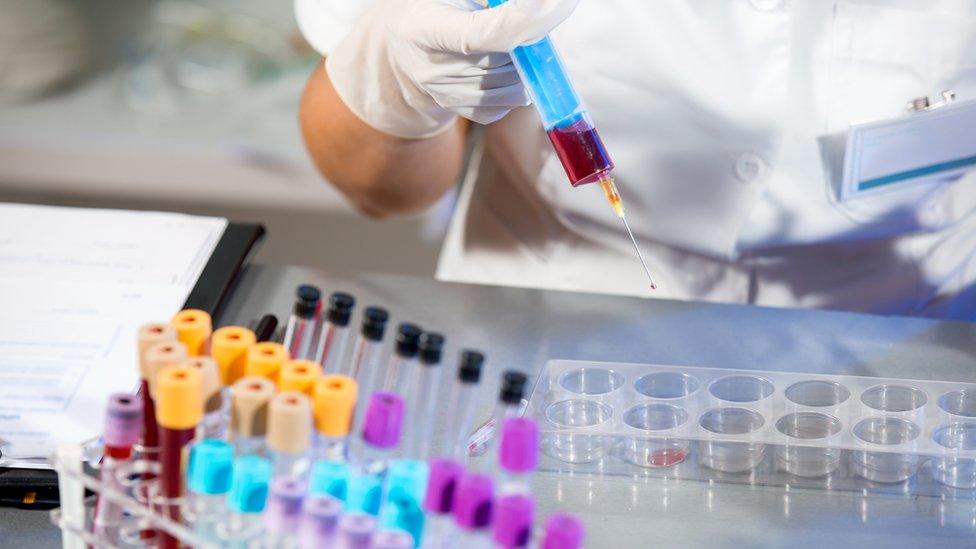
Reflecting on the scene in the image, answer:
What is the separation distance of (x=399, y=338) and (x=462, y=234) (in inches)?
29.8

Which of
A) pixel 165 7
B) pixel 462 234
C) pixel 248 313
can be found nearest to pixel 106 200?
pixel 165 7

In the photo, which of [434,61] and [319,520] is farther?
[434,61]

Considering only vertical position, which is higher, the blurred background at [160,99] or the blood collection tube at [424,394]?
the blurred background at [160,99]

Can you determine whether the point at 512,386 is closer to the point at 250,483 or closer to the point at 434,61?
the point at 250,483

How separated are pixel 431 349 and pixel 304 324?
102 millimetres

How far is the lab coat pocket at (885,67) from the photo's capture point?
1.17 m

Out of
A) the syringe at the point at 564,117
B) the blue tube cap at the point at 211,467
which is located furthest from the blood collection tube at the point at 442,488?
the syringe at the point at 564,117

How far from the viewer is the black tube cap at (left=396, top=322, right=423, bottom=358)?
631mm

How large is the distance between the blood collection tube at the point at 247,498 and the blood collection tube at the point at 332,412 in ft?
0.10

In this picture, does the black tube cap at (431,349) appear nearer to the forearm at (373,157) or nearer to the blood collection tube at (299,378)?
the blood collection tube at (299,378)

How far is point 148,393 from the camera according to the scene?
64cm

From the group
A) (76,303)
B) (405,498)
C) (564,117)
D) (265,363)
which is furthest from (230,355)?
(76,303)

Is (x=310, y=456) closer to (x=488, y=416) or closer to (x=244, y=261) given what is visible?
(x=488, y=416)

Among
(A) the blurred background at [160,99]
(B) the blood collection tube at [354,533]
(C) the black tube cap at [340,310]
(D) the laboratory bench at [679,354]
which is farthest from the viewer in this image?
(A) the blurred background at [160,99]
